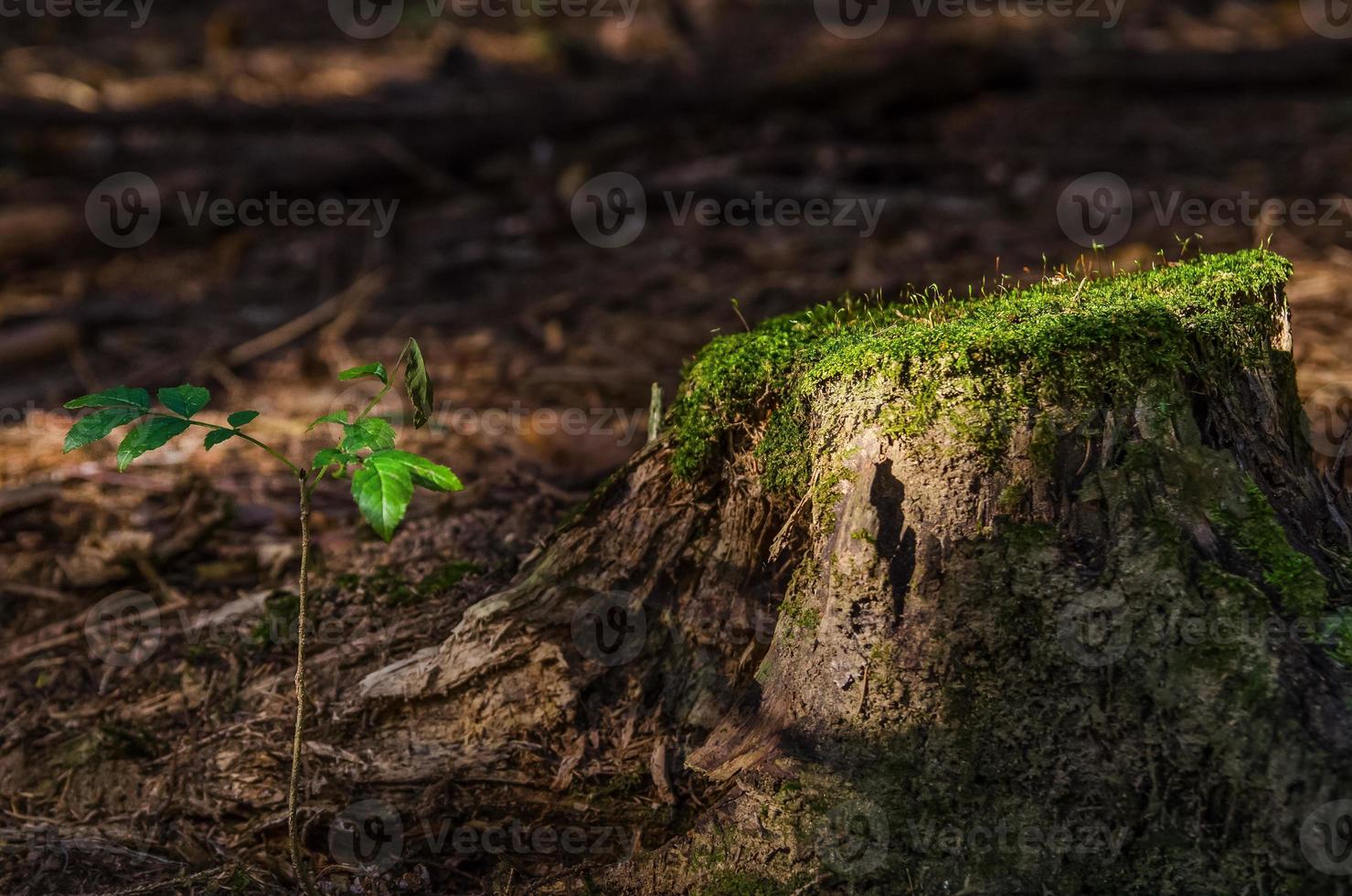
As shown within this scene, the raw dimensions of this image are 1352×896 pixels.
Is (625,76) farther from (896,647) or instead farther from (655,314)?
(896,647)

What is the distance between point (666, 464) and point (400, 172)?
6811 millimetres

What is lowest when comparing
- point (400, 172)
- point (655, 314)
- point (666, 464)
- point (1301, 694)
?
point (1301, 694)

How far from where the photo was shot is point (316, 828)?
2.35 m

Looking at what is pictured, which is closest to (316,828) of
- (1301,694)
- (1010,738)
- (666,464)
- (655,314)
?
(666,464)
